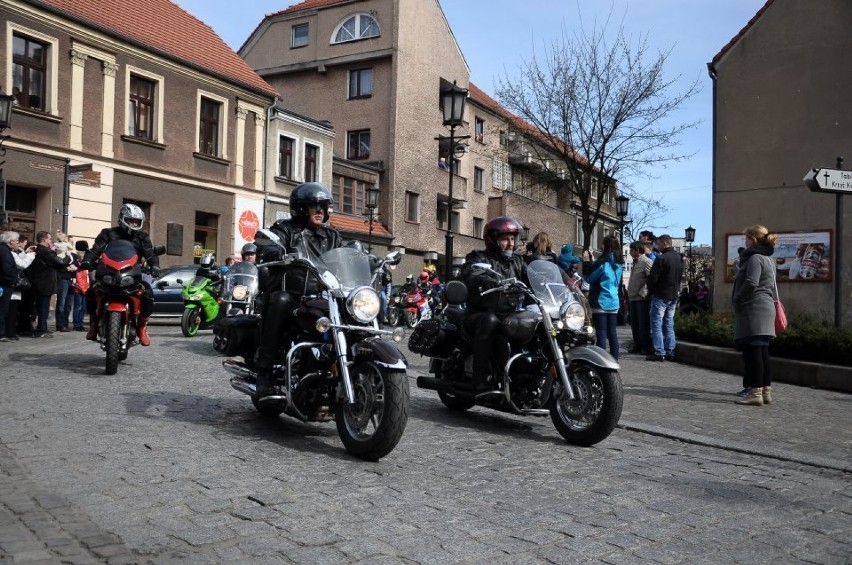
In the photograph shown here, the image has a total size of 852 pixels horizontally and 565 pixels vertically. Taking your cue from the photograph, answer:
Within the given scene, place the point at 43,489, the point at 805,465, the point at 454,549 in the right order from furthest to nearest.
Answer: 1. the point at 805,465
2. the point at 43,489
3. the point at 454,549

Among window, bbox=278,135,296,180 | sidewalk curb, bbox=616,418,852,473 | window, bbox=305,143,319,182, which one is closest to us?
sidewalk curb, bbox=616,418,852,473

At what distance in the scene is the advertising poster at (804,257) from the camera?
18.0 m

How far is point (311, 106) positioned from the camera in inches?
1636

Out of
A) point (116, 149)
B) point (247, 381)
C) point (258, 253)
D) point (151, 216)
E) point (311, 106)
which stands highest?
point (311, 106)

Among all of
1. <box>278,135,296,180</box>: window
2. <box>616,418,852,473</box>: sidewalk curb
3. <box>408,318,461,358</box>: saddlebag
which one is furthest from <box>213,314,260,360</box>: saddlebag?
<box>278,135,296,180</box>: window

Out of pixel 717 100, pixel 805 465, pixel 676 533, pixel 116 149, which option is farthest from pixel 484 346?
pixel 116 149

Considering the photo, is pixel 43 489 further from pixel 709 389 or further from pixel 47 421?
pixel 709 389

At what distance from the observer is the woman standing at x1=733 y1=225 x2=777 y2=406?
8703 millimetres

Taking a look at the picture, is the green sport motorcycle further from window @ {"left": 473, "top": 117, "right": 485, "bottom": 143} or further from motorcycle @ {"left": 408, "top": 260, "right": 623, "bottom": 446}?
window @ {"left": 473, "top": 117, "right": 485, "bottom": 143}

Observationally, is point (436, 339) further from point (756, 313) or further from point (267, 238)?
point (756, 313)

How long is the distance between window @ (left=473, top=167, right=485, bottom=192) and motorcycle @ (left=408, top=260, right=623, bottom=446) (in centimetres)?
4094

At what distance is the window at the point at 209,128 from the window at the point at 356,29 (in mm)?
13819

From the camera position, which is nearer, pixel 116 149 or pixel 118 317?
pixel 118 317

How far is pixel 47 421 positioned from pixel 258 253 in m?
2.00
